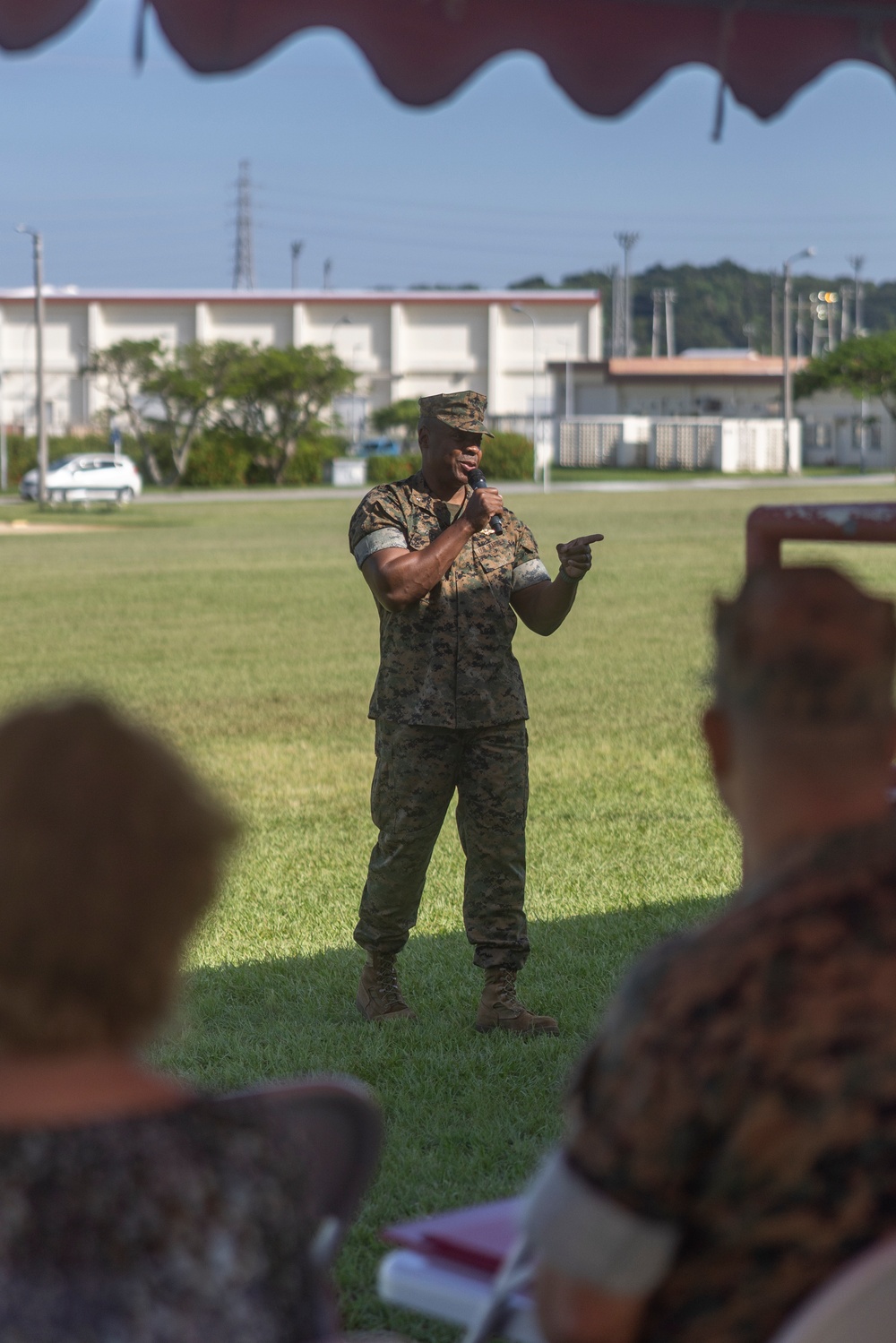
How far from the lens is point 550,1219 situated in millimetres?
1532

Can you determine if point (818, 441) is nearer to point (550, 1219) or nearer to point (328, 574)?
point (328, 574)

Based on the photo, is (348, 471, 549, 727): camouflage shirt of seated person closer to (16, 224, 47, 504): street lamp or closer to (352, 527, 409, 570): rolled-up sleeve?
(352, 527, 409, 570): rolled-up sleeve

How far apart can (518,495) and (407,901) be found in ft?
145

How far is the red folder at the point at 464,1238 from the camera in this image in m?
1.93

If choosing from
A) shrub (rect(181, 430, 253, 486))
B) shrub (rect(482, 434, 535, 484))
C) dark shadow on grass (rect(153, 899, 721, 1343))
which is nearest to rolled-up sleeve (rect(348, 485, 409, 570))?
dark shadow on grass (rect(153, 899, 721, 1343))

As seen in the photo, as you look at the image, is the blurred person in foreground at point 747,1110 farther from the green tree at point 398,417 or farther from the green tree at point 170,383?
the green tree at point 398,417

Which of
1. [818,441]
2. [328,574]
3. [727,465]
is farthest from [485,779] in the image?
[818,441]

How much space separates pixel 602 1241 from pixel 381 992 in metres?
3.79

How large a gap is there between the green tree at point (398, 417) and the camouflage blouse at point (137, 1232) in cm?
8245

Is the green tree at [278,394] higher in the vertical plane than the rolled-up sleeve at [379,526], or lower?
higher

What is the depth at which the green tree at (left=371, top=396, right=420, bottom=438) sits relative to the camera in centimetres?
8456

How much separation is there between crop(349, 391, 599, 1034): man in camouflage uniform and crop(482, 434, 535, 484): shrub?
6402cm

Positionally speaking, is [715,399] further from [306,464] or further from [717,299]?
[717,299]

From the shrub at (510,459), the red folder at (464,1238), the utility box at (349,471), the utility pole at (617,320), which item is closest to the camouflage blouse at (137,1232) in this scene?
the red folder at (464,1238)
